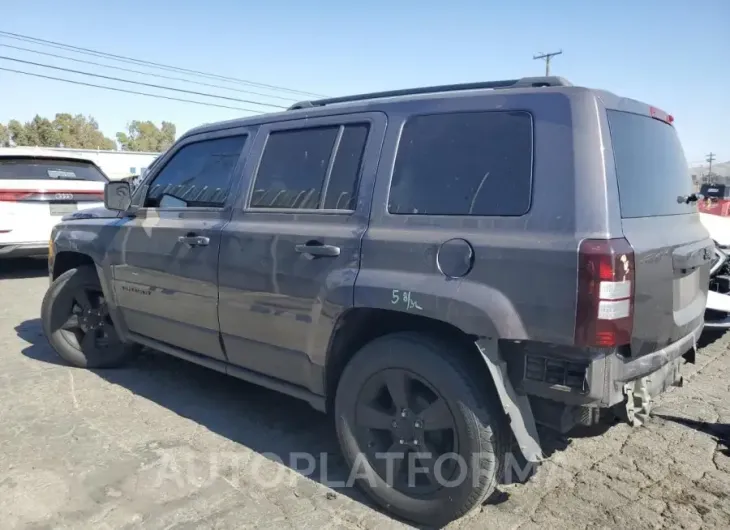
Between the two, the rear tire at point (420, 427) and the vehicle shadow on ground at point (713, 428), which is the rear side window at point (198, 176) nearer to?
the rear tire at point (420, 427)

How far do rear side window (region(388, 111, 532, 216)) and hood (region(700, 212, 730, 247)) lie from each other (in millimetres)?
3546

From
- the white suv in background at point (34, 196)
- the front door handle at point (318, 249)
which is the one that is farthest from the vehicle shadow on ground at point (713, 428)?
the white suv in background at point (34, 196)

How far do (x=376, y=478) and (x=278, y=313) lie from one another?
986 mm

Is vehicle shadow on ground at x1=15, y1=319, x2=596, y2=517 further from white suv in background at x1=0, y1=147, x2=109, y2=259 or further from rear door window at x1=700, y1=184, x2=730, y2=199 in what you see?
white suv in background at x1=0, y1=147, x2=109, y2=259

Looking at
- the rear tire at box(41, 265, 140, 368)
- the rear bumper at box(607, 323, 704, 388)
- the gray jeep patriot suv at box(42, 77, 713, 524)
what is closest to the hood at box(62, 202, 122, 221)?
the rear tire at box(41, 265, 140, 368)

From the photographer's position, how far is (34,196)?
8.05 metres

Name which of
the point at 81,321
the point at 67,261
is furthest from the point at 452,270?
the point at 67,261

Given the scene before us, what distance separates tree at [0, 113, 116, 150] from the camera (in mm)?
58562

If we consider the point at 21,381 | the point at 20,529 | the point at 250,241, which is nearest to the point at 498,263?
the point at 250,241

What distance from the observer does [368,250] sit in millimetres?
2736

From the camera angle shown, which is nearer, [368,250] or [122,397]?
[368,250]

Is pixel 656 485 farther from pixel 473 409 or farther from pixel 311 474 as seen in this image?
pixel 311 474

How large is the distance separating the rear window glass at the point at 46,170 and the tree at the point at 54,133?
56.3m

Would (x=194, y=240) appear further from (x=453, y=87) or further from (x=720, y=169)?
(x=720, y=169)
